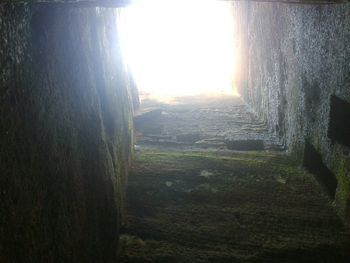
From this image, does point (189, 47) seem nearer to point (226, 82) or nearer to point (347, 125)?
point (226, 82)

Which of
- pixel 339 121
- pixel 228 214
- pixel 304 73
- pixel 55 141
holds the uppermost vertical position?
pixel 304 73

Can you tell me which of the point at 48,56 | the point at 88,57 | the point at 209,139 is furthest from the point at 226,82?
the point at 48,56

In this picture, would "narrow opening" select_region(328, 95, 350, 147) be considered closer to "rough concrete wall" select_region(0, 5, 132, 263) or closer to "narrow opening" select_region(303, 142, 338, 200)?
"narrow opening" select_region(303, 142, 338, 200)

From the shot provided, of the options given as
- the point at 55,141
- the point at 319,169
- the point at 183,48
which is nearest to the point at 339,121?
the point at 319,169

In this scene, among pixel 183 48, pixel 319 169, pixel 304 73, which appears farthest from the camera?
pixel 183 48

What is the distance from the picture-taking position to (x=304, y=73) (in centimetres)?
421

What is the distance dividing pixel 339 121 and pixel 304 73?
3.13 feet

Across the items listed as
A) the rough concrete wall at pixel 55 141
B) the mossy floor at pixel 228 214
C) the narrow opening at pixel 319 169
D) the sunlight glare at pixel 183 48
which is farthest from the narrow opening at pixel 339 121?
the sunlight glare at pixel 183 48

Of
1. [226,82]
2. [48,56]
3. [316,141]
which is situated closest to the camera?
[48,56]

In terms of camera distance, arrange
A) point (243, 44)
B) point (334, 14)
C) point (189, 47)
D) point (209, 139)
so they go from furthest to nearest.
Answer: point (189, 47) < point (243, 44) < point (209, 139) < point (334, 14)

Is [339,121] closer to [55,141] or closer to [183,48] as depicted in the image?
[55,141]

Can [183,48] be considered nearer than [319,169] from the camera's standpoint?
No

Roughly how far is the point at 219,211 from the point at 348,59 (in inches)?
67.0

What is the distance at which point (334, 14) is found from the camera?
3205mm
